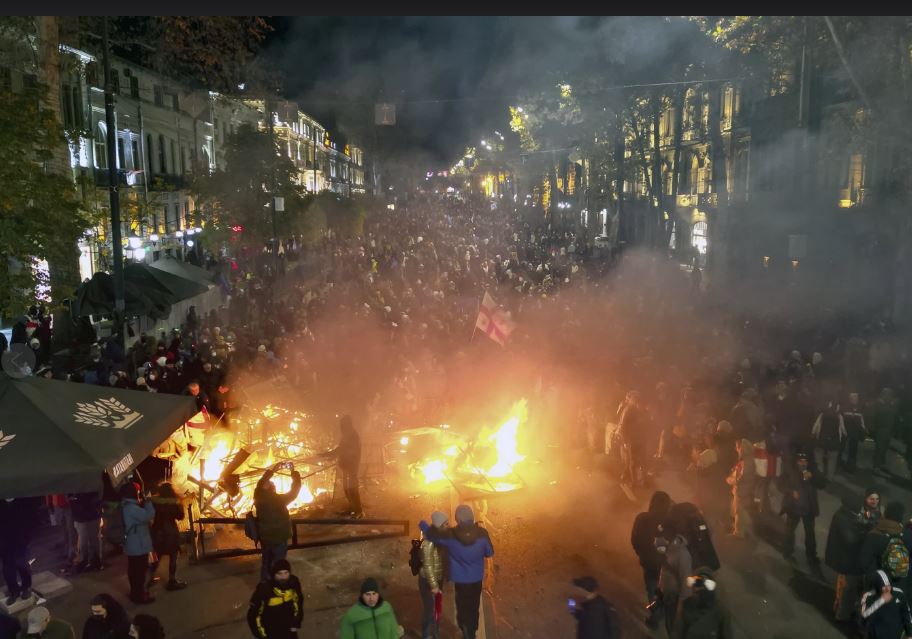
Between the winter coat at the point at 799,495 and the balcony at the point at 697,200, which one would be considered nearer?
the winter coat at the point at 799,495

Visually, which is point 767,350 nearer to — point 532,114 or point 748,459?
point 748,459

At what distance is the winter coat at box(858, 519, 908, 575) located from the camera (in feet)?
18.3

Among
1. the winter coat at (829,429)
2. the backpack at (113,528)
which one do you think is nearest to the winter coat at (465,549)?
the backpack at (113,528)

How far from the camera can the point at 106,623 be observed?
4.62m

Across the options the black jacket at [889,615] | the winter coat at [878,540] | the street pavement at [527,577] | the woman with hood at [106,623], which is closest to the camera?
the woman with hood at [106,623]

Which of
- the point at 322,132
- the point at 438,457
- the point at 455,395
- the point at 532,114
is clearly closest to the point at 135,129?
the point at 532,114

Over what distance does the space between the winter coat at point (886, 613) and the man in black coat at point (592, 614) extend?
6.84ft

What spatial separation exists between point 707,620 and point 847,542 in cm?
197

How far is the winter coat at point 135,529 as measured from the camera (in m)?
6.40

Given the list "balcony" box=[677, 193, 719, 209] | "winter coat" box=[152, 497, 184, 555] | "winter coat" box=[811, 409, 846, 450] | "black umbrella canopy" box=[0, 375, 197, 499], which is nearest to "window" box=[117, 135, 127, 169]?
"balcony" box=[677, 193, 719, 209]

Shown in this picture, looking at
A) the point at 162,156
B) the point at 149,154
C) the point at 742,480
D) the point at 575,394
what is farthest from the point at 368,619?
the point at 162,156

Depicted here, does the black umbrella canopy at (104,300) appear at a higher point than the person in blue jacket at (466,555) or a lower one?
higher

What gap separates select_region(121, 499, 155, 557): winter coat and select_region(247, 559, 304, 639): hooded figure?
1.93 meters

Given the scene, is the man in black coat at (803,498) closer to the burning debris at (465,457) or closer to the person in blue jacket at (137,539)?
the burning debris at (465,457)
